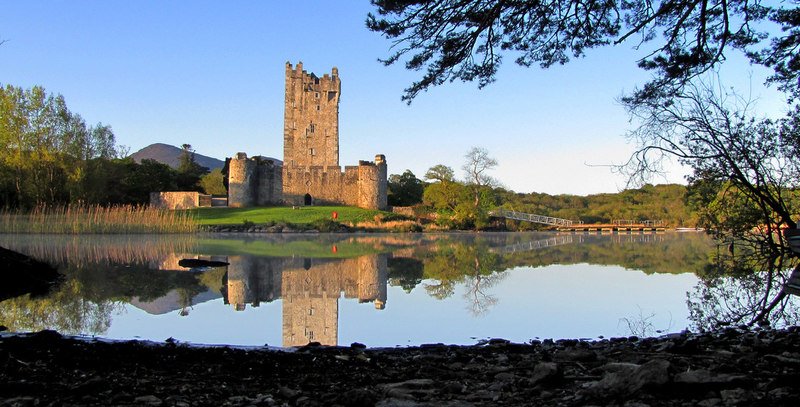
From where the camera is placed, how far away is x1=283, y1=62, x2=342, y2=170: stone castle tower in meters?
47.8

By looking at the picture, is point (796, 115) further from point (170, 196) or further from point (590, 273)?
point (170, 196)

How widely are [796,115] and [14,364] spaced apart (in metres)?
6.93

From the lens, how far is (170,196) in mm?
40406

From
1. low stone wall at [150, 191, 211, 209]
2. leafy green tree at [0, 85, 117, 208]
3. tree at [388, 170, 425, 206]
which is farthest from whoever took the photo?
tree at [388, 170, 425, 206]

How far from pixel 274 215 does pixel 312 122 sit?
15081 mm

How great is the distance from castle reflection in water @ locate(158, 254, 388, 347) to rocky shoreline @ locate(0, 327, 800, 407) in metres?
0.88

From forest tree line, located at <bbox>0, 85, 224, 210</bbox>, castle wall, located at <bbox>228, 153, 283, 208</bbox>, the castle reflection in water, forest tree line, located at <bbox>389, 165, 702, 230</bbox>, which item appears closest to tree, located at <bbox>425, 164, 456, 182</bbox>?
forest tree line, located at <bbox>389, 165, 702, 230</bbox>

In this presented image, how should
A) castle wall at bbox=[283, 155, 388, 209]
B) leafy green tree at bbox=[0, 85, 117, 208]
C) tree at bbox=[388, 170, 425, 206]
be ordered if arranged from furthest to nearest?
tree at bbox=[388, 170, 425, 206] < castle wall at bbox=[283, 155, 388, 209] < leafy green tree at bbox=[0, 85, 117, 208]

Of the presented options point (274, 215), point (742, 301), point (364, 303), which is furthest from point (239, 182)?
point (742, 301)

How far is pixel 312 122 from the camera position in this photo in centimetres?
4781

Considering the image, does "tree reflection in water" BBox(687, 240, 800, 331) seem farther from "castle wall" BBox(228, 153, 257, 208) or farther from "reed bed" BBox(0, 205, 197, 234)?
"castle wall" BBox(228, 153, 257, 208)

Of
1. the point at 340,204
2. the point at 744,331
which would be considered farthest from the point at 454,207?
the point at 744,331

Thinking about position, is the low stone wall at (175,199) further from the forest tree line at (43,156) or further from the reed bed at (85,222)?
the reed bed at (85,222)

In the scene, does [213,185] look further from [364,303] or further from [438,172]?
[364,303]
